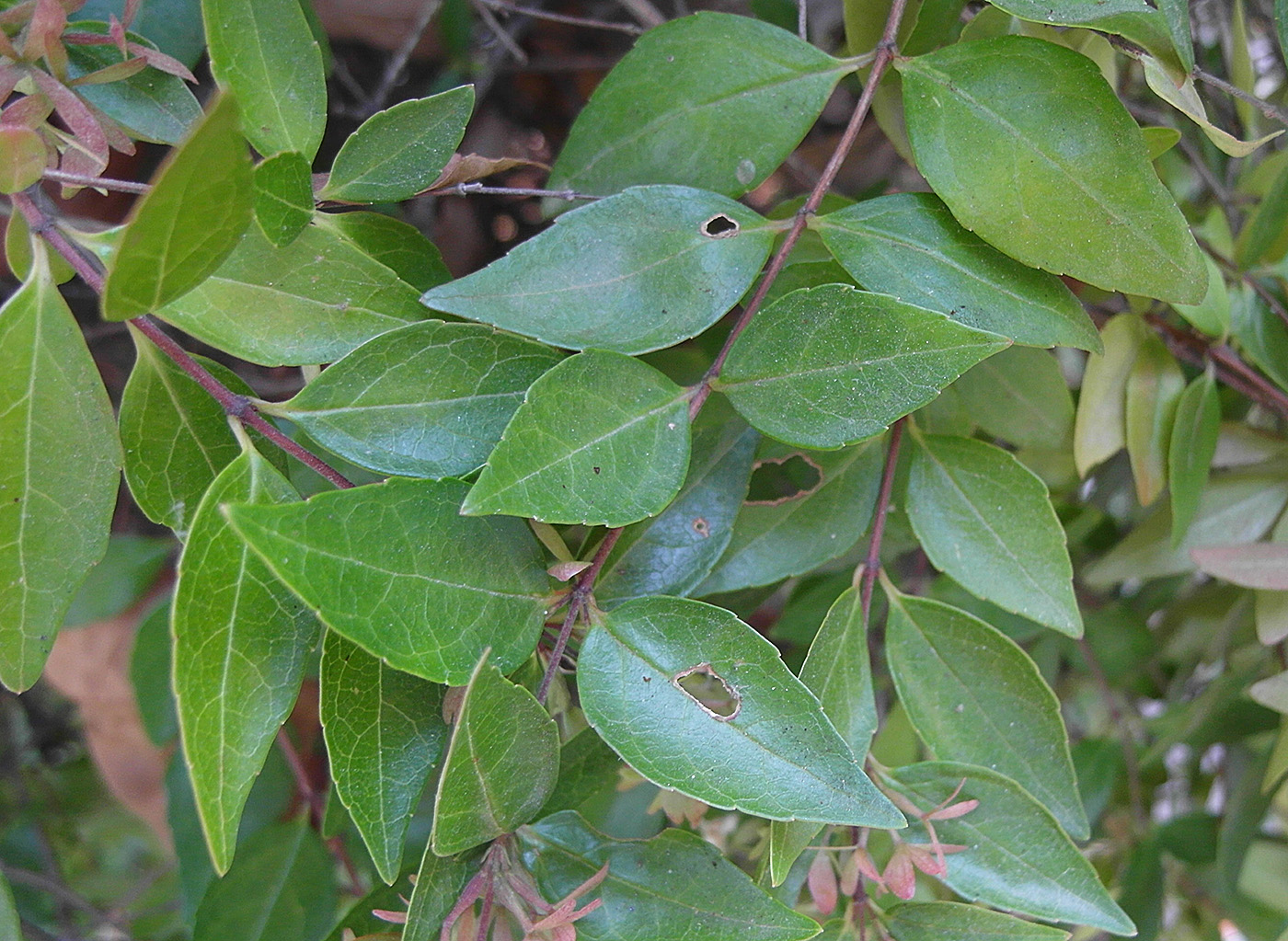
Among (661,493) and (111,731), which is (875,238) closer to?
(661,493)

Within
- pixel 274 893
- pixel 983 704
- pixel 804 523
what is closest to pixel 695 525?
pixel 804 523

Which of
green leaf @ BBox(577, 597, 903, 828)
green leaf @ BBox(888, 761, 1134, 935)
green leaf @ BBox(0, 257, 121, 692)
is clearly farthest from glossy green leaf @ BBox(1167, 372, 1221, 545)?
green leaf @ BBox(0, 257, 121, 692)

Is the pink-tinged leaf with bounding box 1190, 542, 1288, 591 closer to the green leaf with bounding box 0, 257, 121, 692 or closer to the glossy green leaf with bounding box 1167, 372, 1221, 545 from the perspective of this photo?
the glossy green leaf with bounding box 1167, 372, 1221, 545

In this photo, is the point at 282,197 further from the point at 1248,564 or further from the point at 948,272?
the point at 1248,564

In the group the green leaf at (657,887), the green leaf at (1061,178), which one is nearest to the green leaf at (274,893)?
the green leaf at (657,887)

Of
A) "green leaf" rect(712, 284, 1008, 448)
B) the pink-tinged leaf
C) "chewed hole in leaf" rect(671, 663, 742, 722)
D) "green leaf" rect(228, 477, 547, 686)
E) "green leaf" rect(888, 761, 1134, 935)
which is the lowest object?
"chewed hole in leaf" rect(671, 663, 742, 722)
